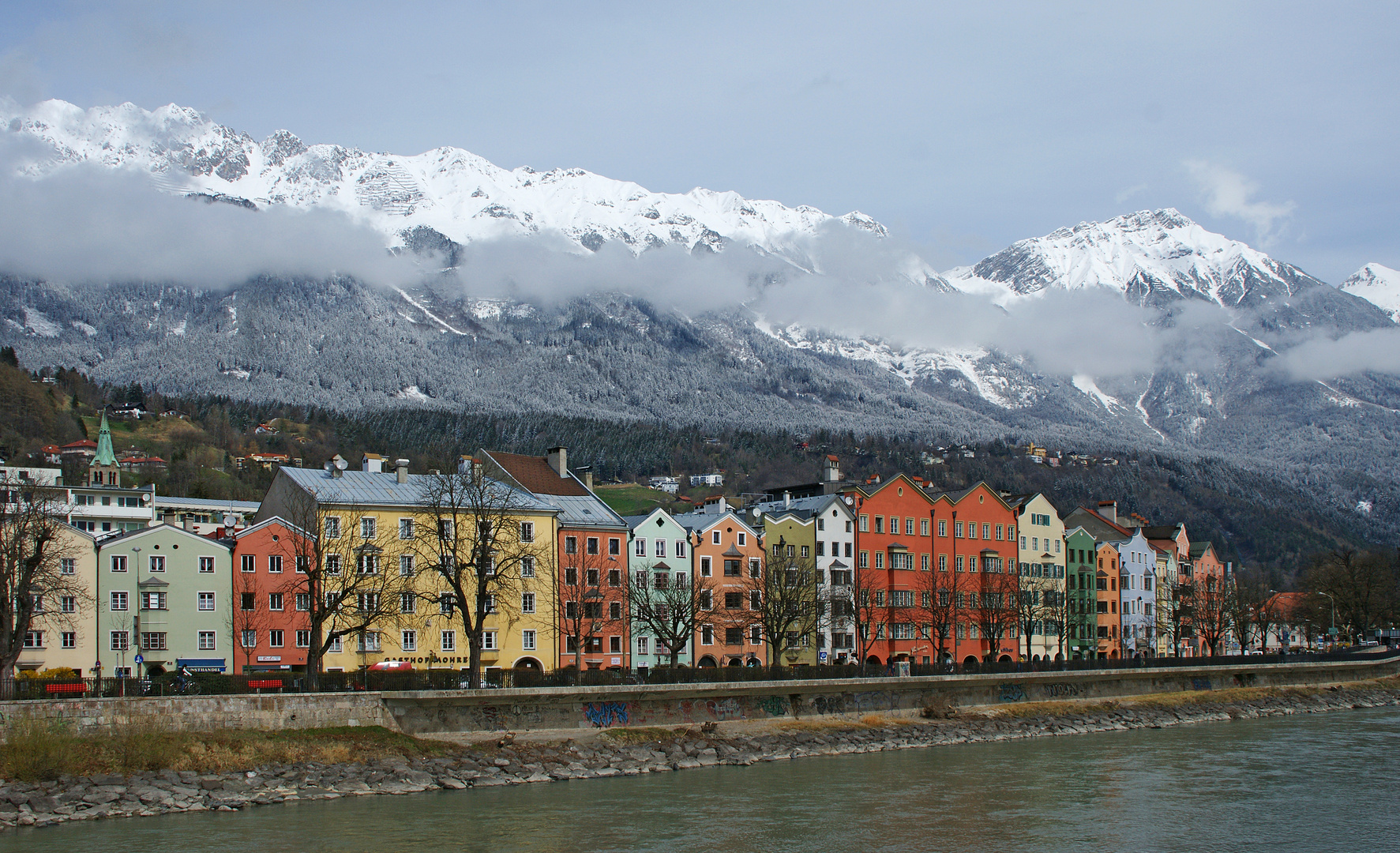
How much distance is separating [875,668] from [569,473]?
3367 centimetres

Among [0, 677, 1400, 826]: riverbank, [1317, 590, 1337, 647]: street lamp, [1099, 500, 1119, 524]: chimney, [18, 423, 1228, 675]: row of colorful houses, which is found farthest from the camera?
[1317, 590, 1337, 647]: street lamp

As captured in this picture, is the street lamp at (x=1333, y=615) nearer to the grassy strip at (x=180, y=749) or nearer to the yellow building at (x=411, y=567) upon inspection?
the yellow building at (x=411, y=567)

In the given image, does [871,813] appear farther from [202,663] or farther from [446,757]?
[202,663]

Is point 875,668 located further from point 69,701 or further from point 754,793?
point 69,701

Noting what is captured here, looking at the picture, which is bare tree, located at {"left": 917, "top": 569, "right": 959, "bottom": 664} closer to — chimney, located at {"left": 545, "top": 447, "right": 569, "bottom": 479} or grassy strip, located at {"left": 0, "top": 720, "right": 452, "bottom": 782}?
chimney, located at {"left": 545, "top": 447, "right": 569, "bottom": 479}

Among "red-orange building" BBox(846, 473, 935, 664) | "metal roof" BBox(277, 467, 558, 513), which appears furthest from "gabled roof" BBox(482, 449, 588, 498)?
"red-orange building" BBox(846, 473, 935, 664)

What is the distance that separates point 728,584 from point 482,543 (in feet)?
93.6

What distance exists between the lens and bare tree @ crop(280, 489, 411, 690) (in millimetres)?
74062

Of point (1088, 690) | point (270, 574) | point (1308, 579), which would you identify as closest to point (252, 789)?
point (270, 574)

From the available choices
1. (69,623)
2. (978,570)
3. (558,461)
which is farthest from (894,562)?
(69,623)

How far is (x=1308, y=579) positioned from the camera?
187 meters

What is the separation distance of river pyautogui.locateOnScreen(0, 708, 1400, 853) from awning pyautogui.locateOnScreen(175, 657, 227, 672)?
76.3ft

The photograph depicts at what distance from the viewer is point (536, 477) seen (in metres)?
106

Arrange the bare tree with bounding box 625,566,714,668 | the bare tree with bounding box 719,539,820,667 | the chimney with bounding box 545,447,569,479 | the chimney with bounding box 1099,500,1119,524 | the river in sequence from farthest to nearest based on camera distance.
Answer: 1. the chimney with bounding box 1099,500,1119,524
2. the chimney with bounding box 545,447,569,479
3. the bare tree with bounding box 719,539,820,667
4. the bare tree with bounding box 625,566,714,668
5. the river
